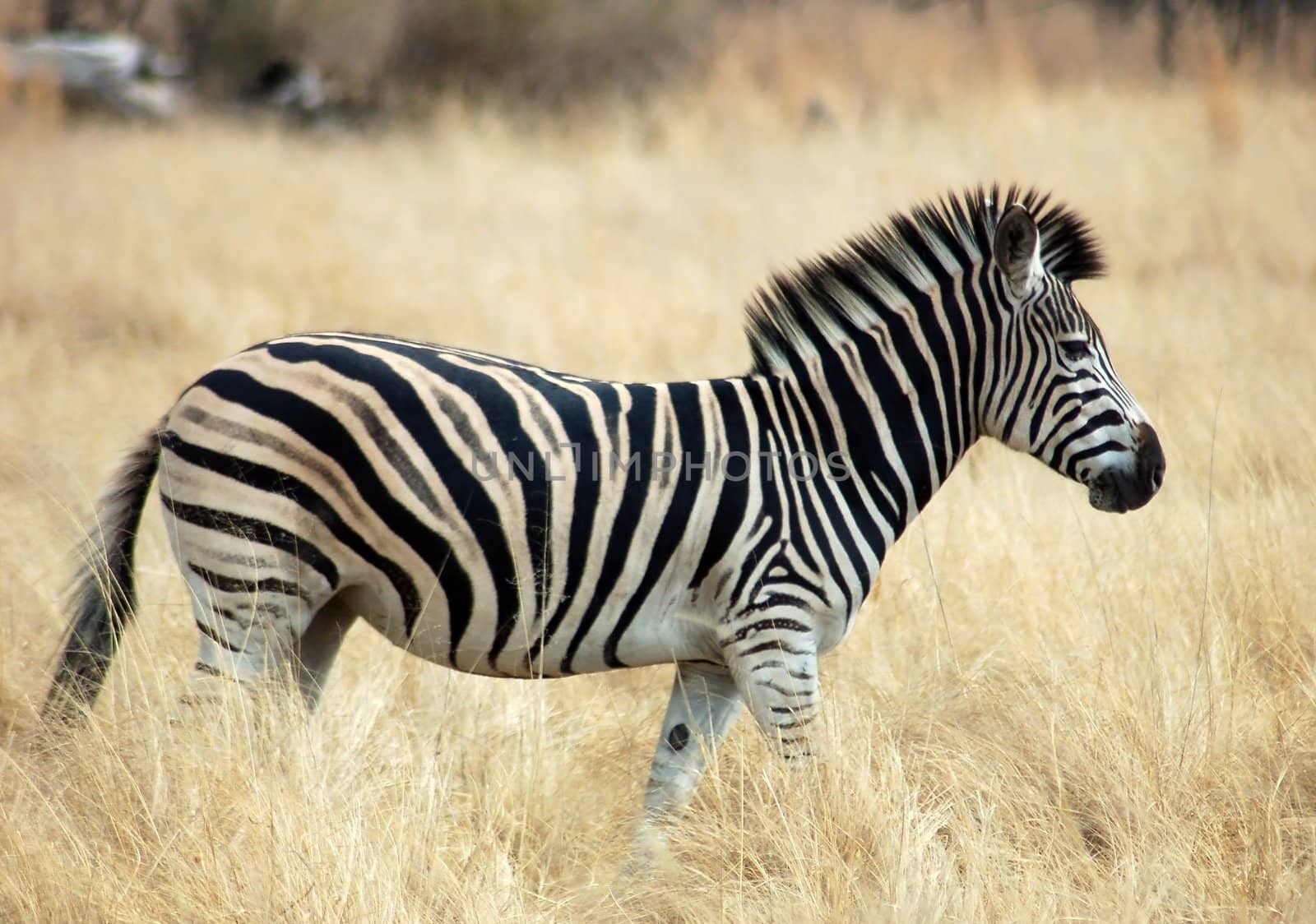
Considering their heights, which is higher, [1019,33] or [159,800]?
[1019,33]

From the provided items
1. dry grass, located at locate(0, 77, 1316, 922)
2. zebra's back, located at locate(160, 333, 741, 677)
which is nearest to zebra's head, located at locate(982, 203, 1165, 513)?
dry grass, located at locate(0, 77, 1316, 922)

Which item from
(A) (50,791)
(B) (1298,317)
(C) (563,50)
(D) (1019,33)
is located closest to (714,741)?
(A) (50,791)

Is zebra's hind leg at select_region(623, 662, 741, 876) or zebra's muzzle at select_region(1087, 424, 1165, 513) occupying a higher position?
zebra's muzzle at select_region(1087, 424, 1165, 513)

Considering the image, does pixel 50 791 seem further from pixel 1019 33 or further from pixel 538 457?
pixel 1019 33

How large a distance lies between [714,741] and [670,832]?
30cm

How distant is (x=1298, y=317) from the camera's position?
7797 mm

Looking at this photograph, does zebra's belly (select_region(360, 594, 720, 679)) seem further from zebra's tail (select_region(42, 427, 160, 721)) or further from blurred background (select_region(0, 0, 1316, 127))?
blurred background (select_region(0, 0, 1316, 127))

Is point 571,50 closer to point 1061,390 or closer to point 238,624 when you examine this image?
point 1061,390

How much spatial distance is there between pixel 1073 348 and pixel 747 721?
4.94 feet

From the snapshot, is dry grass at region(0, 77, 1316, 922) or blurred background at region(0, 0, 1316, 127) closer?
dry grass at region(0, 77, 1316, 922)

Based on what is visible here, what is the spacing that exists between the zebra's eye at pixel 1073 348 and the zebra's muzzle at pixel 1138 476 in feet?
0.84

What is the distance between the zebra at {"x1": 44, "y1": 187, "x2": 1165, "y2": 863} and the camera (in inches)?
125

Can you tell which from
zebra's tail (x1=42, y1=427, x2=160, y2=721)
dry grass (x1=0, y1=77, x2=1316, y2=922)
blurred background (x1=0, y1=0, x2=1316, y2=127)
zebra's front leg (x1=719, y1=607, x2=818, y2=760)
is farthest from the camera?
blurred background (x1=0, y1=0, x2=1316, y2=127)

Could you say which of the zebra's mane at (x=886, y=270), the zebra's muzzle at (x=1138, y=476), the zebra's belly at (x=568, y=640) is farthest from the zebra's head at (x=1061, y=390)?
the zebra's belly at (x=568, y=640)
